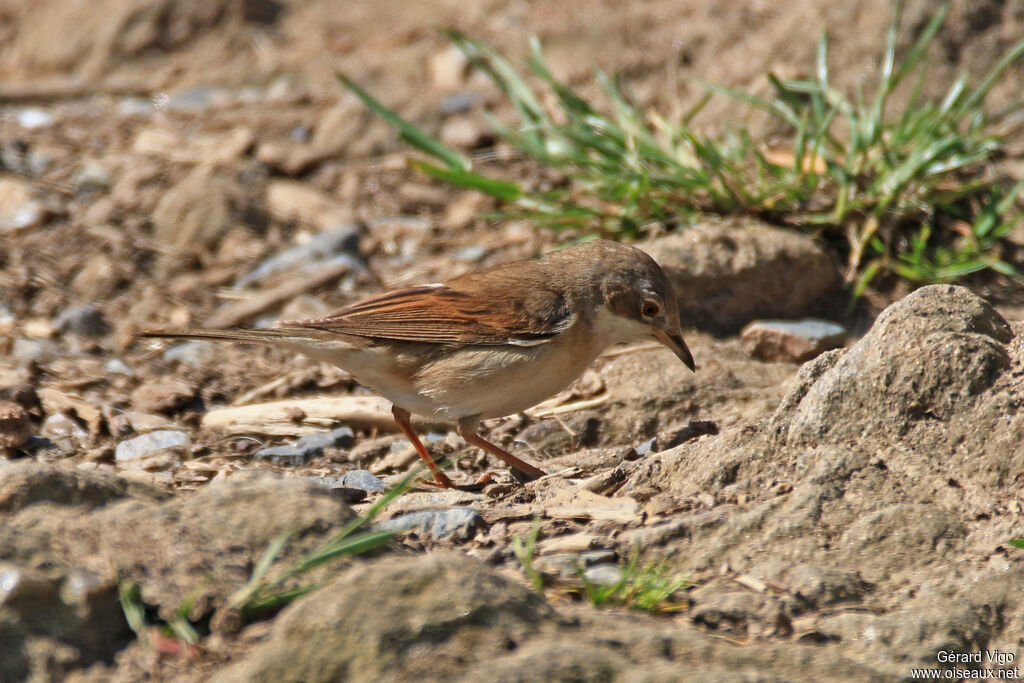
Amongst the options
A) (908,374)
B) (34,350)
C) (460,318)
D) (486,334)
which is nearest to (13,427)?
(34,350)

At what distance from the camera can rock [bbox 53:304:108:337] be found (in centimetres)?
680

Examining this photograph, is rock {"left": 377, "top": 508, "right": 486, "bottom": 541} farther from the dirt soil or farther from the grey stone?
the grey stone

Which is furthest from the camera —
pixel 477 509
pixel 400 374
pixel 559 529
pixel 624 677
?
pixel 400 374

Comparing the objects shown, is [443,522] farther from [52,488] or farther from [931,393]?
[931,393]

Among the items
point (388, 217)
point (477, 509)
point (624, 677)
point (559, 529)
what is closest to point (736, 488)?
point (559, 529)

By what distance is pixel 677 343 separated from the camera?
5773mm

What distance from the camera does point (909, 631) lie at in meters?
3.36

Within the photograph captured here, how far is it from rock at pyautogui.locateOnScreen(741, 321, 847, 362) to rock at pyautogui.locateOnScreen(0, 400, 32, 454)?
3975 mm

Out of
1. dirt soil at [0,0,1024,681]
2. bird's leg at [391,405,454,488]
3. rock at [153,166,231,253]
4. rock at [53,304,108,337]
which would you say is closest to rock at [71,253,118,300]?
dirt soil at [0,0,1024,681]

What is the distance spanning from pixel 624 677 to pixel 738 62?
6448 millimetres

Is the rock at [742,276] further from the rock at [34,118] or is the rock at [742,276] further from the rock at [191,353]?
the rock at [34,118]

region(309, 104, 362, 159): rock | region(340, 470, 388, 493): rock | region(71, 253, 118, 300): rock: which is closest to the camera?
region(340, 470, 388, 493): rock

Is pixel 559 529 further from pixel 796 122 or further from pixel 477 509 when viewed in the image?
pixel 796 122

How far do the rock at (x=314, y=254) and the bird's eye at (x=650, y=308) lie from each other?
2.60 metres
